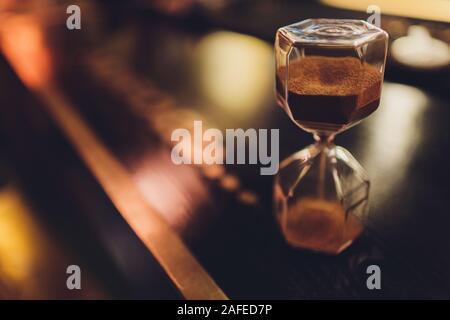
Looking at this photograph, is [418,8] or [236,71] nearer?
[236,71]

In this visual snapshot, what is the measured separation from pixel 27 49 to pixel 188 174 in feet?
3.79

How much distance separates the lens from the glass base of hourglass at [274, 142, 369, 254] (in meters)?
0.66

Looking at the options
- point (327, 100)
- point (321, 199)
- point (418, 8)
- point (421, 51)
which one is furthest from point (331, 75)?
point (418, 8)

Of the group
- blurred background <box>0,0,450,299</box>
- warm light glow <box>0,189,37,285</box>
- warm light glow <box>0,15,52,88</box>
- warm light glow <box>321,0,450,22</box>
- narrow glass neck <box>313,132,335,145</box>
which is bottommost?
warm light glow <box>0,189,37,285</box>

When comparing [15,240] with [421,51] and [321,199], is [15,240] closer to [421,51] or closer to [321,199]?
[321,199]

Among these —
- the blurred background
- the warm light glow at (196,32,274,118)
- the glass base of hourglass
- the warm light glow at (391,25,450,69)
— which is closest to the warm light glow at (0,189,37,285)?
the blurred background

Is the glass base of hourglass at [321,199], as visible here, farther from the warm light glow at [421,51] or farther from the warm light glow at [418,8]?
the warm light glow at [418,8]

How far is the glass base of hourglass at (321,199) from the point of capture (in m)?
0.66

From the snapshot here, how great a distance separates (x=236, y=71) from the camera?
1331 millimetres

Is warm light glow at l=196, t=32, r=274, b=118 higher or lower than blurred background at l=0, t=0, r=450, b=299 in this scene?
higher

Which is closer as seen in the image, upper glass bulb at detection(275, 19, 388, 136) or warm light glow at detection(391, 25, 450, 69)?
upper glass bulb at detection(275, 19, 388, 136)

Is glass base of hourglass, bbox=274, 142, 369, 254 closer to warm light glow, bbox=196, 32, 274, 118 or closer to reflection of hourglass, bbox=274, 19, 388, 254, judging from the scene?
reflection of hourglass, bbox=274, 19, 388, 254

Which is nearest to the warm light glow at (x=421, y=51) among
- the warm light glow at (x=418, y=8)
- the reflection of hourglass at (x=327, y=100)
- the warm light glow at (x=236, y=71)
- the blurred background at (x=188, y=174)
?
the blurred background at (x=188, y=174)

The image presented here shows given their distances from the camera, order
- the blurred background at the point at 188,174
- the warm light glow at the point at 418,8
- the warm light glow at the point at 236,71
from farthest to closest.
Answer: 1. the warm light glow at the point at 418,8
2. the warm light glow at the point at 236,71
3. the blurred background at the point at 188,174
